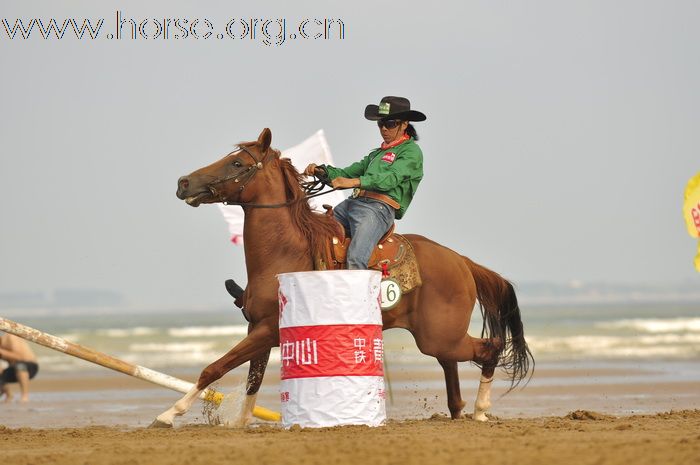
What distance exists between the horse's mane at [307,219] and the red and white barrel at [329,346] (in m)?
0.96

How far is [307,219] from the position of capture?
9938 millimetres

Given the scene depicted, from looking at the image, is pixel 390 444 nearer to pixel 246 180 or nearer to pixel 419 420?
pixel 246 180

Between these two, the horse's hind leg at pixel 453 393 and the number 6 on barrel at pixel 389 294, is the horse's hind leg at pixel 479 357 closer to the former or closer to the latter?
the horse's hind leg at pixel 453 393

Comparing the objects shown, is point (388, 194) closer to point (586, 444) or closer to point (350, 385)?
point (350, 385)

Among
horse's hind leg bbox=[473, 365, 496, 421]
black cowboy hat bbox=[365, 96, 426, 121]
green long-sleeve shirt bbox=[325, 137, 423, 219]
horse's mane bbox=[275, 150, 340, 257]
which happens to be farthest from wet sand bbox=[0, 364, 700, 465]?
black cowboy hat bbox=[365, 96, 426, 121]

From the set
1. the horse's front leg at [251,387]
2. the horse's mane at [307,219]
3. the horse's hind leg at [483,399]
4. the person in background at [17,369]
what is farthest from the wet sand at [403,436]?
the horse's mane at [307,219]

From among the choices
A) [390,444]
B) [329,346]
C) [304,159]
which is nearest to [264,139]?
[329,346]

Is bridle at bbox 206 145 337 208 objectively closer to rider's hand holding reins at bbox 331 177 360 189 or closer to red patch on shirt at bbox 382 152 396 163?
rider's hand holding reins at bbox 331 177 360 189

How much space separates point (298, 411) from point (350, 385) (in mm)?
427

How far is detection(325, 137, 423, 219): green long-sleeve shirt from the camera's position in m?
9.86

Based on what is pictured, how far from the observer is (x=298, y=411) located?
8.90m

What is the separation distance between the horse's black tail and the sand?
1081 mm

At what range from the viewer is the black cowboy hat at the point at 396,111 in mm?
10141

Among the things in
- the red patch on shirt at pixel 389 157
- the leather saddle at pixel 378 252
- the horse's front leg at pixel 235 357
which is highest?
the red patch on shirt at pixel 389 157
